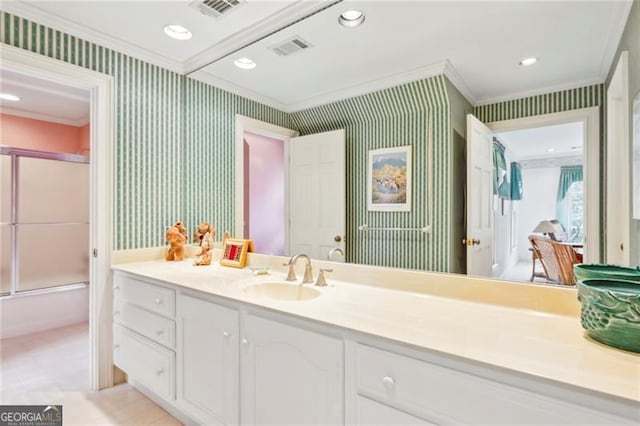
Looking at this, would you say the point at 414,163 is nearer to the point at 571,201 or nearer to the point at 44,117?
the point at 571,201

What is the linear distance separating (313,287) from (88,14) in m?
1.96

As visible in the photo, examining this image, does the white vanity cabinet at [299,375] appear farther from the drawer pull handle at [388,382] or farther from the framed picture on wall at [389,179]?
the framed picture on wall at [389,179]

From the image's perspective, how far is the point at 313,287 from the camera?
1620 mm

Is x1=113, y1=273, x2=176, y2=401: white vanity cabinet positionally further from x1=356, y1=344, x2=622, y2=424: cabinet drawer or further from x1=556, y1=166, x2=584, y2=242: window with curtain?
x1=556, y1=166, x2=584, y2=242: window with curtain

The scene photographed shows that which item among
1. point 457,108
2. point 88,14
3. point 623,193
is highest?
point 88,14

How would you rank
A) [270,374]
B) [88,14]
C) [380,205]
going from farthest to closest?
[88,14]
[380,205]
[270,374]

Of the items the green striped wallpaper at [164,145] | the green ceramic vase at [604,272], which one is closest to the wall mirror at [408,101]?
the green ceramic vase at [604,272]

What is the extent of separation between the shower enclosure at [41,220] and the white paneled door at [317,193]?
10.1ft

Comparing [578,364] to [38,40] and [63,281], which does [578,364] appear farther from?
[63,281]

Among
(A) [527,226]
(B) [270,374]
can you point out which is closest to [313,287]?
(B) [270,374]

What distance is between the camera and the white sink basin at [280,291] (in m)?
1.66

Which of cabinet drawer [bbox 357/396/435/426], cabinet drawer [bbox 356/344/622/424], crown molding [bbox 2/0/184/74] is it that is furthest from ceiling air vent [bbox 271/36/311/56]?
cabinet drawer [bbox 357/396/435/426]

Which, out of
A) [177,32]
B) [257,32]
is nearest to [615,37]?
[257,32]

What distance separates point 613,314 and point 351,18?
1.58m
